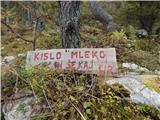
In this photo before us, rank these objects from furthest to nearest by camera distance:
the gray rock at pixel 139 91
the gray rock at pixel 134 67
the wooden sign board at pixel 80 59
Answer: the gray rock at pixel 134 67 → the wooden sign board at pixel 80 59 → the gray rock at pixel 139 91

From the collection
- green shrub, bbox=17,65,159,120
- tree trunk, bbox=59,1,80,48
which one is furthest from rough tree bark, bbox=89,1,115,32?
green shrub, bbox=17,65,159,120

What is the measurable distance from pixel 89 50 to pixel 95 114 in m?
1.03

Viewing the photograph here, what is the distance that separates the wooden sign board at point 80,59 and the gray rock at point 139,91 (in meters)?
0.21

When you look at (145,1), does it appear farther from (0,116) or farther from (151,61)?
(0,116)

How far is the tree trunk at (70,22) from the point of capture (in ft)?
15.1

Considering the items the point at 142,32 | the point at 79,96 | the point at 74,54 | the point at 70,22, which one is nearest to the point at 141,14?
the point at 142,32

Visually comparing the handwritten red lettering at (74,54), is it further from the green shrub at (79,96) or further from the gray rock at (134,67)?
the gray rock at (134,67)

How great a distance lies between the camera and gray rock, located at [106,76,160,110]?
357 cm

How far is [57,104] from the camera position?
350 cm

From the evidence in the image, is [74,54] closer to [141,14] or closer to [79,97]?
[79,97]

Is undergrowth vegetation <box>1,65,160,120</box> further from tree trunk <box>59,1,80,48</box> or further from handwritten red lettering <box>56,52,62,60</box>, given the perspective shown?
tree trunk <box>59,1,80,48</box>

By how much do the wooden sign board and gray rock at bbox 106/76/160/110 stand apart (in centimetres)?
21

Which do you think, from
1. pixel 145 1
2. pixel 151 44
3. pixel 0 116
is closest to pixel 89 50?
pixel 0 116

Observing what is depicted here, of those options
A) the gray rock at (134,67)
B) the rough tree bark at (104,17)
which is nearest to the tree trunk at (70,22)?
the gray rock at (134,67)
